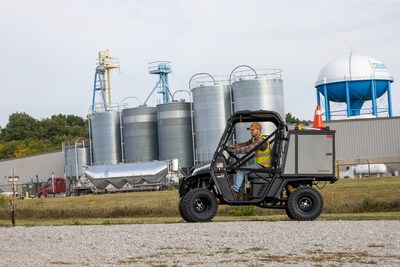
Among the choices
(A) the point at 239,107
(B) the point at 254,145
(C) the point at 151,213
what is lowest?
(C) the point at 151,213

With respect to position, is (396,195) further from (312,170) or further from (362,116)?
(362,116)

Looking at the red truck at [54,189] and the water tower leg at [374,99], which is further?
the red truck at [54,189]

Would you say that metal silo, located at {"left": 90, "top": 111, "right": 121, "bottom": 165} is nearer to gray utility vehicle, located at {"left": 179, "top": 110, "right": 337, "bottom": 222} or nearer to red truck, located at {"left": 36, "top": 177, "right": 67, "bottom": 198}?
red truck, located at {"left": 36, "top": 177, "right": 67, "bottom": 198}

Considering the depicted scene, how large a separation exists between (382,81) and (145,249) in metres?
63.2

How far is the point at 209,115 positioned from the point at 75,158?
1810cm

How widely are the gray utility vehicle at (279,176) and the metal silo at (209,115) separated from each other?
156 feet

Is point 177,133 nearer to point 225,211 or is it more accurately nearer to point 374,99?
point 374,99

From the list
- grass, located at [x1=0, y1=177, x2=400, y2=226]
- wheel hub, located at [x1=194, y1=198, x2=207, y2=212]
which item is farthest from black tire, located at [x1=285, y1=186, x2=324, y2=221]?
grass, located at [x1=0, y1=177, x2=400, y2=226]

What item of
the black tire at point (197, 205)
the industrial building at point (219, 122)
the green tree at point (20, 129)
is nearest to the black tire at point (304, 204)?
the black tire at point (197, 205)

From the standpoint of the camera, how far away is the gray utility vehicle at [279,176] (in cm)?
1844

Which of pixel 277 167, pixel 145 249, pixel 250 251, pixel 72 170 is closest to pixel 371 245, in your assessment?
pixel 250 251

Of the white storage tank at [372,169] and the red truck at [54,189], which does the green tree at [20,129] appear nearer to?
the red truck at [54,189]

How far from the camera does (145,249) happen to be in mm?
12766

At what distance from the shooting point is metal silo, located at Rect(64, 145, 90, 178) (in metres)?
78.9
